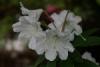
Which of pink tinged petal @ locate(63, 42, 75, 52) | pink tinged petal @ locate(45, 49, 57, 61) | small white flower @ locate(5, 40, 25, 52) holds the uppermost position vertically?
pink tinged petal @ locate(63, 42, 75, 52)

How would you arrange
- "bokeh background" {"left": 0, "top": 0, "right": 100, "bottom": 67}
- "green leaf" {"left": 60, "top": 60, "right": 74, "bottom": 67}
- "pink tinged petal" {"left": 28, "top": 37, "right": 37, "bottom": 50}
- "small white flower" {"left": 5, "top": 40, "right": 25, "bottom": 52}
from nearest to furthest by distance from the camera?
"pink tinged petal" {"left": 28, "top": 37, "right": 37, "bottom": 50} → "green leaf" {"left": 60, "top": 60, "right": 74, "bottom": 67} → "bokeh background" {"left": 0, "top": 0, "right": 100, "bottom": 67} → "small white flower" {"left": 5, "top": 40, "right": 25, "bottom": 52}

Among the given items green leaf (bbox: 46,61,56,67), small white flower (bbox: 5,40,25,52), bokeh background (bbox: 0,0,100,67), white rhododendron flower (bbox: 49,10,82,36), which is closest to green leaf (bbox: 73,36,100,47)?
white rhododendron flower (bbox: 49,10,82,36)

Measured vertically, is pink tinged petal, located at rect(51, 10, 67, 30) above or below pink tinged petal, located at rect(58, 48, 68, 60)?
above

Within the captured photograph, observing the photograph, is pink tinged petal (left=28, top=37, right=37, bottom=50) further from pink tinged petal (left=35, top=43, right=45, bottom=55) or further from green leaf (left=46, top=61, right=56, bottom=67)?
green leaf (left=46, top=61, right=56, bottom=67)

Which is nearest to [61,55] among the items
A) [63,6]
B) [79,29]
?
[79,29]

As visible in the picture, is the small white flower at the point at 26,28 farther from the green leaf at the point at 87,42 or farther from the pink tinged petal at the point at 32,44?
the green leaf at the point at 87,42

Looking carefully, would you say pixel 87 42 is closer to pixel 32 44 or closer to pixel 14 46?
pixel 32 44

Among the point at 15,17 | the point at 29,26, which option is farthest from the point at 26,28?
the point at 15,17
